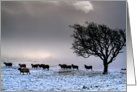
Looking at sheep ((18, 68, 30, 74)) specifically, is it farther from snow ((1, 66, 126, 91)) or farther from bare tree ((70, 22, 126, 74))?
bare tree ((70, 22, 126, 74))

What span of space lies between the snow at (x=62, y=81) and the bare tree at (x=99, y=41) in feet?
2.44

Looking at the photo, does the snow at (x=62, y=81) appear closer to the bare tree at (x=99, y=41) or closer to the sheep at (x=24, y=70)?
the sheep at (x=24, y=70)

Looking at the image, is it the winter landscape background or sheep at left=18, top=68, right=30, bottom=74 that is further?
sheep at left=18, top=68, right=30, bottom=74

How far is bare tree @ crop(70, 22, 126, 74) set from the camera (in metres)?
14.1

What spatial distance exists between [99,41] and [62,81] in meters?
2.71

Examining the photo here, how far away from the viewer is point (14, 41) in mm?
13609

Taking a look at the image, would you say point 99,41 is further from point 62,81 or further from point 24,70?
point 24,70

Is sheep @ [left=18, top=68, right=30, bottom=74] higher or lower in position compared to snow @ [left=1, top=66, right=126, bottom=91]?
higher

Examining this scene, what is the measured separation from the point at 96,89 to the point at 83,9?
355 cm

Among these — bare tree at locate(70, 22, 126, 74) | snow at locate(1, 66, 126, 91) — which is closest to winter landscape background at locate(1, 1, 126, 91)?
snow at locate(1, 66, 126, 91)

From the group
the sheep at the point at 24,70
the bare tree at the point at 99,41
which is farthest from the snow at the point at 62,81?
the bare tree at the point at 99,41

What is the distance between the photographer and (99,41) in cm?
1467

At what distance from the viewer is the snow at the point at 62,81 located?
526 inches

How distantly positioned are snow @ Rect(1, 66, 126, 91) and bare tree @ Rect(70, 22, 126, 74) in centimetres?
74
